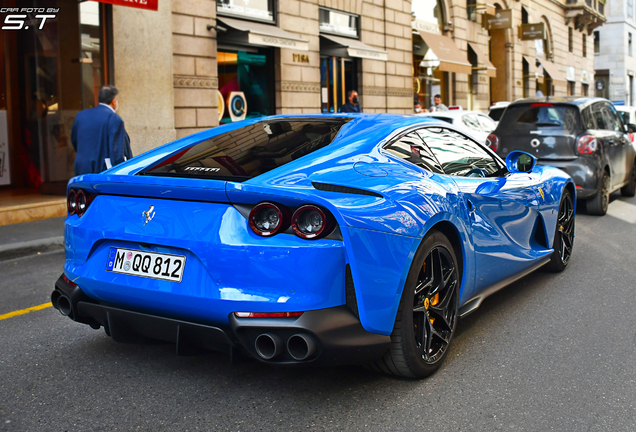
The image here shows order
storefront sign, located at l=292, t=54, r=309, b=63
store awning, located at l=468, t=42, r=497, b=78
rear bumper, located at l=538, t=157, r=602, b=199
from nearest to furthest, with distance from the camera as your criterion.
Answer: rear bumper, located at l=538, t=157, r=602, b=199 → storefront sign, located at l=292, t=54, r=309, b=63 → store awning, located at l=468, t=42, r=497, b=78

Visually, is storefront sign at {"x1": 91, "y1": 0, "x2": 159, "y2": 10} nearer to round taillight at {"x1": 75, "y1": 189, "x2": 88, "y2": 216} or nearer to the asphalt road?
the asphalt road

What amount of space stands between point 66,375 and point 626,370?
9.61ft

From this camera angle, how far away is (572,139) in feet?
31.2

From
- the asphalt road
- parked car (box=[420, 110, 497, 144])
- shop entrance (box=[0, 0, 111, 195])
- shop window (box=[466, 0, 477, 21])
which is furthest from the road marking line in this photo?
shop window (box=[466, 0, 477, 21])

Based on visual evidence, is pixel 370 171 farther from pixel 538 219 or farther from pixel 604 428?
pixel 538 219

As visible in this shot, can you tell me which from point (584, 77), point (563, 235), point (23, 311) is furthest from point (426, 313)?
point (584, 77)

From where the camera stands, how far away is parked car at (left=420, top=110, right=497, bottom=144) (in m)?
14.1

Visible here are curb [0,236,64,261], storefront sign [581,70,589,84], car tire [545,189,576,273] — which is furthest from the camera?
storefront sign [581,70,589,84]

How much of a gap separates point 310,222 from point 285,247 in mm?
157

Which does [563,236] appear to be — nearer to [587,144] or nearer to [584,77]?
[587,144]

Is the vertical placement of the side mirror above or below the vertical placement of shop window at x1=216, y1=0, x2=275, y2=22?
below

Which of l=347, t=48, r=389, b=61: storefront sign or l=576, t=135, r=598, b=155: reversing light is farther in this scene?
l=347, t=48, r=389, b=61: storefront sign

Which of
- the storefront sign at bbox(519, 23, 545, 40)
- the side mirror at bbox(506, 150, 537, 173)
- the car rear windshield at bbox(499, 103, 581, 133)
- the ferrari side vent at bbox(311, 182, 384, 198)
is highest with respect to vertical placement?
the storefront sign at bbox(519, 23, 545, 40)

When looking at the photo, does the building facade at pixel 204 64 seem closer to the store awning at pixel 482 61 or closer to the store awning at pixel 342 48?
the store awning at pixel 342 48
